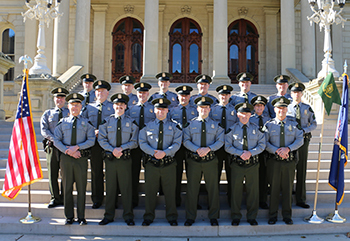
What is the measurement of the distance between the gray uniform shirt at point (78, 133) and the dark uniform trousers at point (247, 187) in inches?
98.9

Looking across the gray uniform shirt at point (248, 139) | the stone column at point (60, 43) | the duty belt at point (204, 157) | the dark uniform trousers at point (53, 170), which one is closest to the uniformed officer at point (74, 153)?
the dark uniform trousers at point (53, 170)

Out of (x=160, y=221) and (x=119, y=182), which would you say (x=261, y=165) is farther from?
(x=119, y=182)

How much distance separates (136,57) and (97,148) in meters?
12.9

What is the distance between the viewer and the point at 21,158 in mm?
5363

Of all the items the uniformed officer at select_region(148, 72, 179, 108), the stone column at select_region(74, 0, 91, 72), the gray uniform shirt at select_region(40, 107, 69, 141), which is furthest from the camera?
the stone column at select_region(74, 0, 91, 72)

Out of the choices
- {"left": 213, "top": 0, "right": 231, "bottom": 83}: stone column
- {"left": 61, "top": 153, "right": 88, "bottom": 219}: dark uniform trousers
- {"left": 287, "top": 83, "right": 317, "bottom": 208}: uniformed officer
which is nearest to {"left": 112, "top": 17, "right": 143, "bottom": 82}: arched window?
{"left": 213, "top": 0, "right": 231, "bottom": 83}: stone column

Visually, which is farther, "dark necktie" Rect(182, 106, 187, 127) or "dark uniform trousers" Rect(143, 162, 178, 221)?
"dark necktie" Rect(182, 106, 187, 127)

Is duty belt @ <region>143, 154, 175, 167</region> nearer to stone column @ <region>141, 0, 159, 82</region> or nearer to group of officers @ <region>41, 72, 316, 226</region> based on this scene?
group of officers @ <region>41, 72, 316, 226</region>

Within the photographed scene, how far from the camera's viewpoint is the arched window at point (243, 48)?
1773 centimetres

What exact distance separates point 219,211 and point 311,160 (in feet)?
10.7

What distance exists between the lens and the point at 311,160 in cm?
732

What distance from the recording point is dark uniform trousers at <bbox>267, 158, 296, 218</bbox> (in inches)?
206

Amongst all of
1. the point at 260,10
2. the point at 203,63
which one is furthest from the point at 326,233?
the point at 260,10

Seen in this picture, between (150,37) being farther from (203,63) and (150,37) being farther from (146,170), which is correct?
(146,170)
